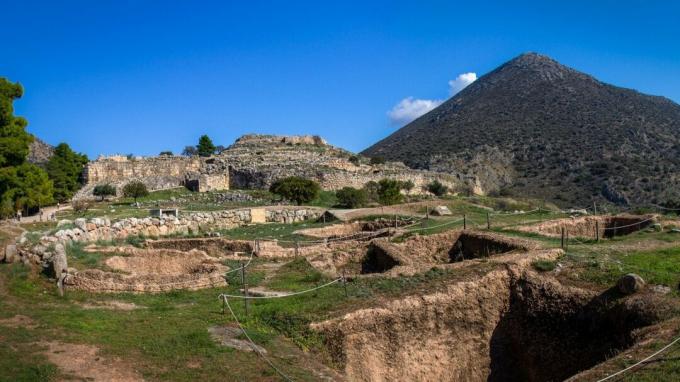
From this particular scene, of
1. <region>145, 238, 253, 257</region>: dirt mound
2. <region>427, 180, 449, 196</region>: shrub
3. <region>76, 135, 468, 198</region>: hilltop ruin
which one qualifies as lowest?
<region>145, 238, 253, 257</region>: dirt mound

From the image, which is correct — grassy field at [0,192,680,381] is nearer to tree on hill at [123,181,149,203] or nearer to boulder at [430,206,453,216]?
boulder at [430,206,453,216]

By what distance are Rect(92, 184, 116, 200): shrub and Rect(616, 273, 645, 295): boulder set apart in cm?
3398

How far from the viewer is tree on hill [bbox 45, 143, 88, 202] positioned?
125ft

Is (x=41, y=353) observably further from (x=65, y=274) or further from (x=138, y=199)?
(x=138, y=199)

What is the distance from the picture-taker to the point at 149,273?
49.7ft

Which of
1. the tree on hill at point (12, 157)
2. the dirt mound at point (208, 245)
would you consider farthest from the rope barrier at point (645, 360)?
the tree on hill at point (12, 157)

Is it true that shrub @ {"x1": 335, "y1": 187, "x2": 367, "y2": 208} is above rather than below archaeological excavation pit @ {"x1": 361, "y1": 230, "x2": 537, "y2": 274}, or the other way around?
above

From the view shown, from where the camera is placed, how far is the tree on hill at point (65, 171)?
38.0 metres

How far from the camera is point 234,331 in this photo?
9133mm

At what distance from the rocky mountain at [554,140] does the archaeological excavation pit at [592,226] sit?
82.9ft

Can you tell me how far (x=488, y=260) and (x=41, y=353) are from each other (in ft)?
30.8

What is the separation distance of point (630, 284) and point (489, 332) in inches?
118

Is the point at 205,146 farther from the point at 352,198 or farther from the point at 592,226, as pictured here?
the point at 592,226

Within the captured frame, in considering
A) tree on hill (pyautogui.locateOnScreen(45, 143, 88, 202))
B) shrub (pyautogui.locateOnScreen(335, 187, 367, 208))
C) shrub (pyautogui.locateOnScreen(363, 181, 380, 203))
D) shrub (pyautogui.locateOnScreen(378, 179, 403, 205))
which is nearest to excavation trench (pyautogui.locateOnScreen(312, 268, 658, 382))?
shrub (pyautogui.locateOnScreen(378, 179, 403, 205))
